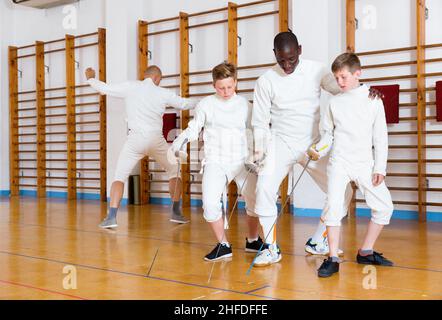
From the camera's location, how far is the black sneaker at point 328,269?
2.91 metres

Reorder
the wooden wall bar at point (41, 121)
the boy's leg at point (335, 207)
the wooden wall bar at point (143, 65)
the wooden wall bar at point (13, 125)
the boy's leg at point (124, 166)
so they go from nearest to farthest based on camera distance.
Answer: the boy's leg at point (335, 207) < the boy's leg at point (124, 166) < the wooden wall bar at point (143, 65) < the wooden wall bar at point (41, 121) < the wooden wall bar at point (13, 125)

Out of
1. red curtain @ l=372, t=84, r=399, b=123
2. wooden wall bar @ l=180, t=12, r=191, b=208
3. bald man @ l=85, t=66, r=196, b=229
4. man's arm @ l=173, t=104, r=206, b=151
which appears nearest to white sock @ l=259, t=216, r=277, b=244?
man's arm @ l=173, t=104, r=206, b=151

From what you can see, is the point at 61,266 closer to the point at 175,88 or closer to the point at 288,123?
the point at 288,123

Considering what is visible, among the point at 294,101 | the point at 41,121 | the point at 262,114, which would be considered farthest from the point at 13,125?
the point at 294,101

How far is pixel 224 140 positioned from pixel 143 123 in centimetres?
197

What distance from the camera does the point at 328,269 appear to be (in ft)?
9.64

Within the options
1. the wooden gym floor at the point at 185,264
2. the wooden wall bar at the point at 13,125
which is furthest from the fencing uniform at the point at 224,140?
the wooden wall bar at the point at 13,125

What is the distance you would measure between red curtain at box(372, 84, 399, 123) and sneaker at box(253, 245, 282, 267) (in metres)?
2.82

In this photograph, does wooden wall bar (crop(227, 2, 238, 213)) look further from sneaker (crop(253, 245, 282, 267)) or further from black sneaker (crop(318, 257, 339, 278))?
black sneaker (crop(318, 257, 339, 278))

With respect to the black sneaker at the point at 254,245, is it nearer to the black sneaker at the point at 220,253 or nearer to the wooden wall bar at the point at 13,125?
the black sneaker at the point at 220,253

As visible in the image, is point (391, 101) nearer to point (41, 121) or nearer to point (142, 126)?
point (142, 126)

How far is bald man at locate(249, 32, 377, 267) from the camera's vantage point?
129 inches

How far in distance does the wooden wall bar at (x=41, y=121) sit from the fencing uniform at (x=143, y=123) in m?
4.28

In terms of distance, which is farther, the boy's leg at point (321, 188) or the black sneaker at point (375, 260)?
the boy's leg at point (321, 188)
